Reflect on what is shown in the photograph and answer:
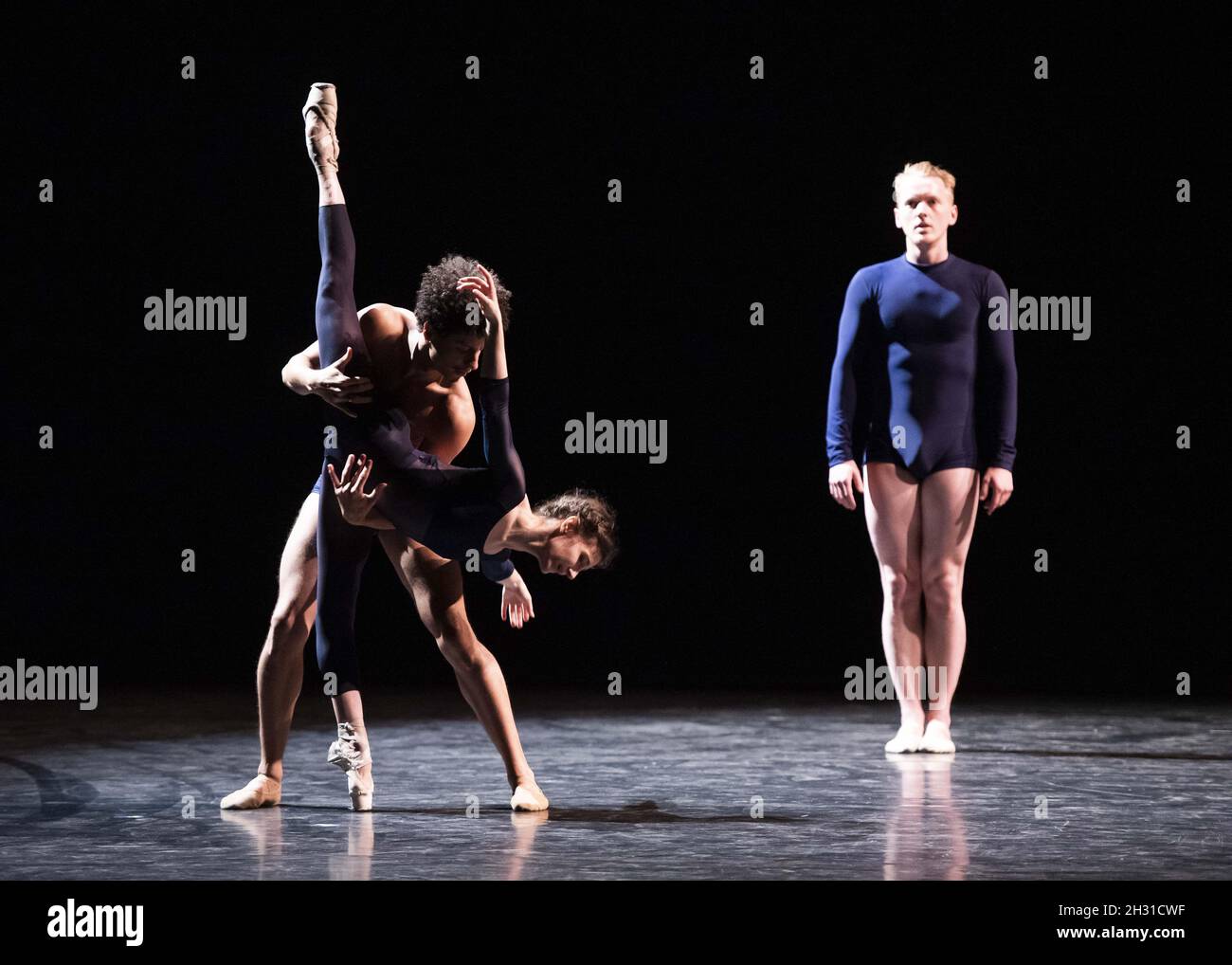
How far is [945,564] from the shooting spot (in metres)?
4.72

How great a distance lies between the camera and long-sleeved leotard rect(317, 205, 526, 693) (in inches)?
128

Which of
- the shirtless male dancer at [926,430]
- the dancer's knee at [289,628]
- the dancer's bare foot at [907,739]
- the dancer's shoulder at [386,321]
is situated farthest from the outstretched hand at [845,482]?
the dancer's knee at [289,628]

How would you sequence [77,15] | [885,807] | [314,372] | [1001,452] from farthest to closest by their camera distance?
[77,15] → [1001,452] → [885,807] → [314,372]

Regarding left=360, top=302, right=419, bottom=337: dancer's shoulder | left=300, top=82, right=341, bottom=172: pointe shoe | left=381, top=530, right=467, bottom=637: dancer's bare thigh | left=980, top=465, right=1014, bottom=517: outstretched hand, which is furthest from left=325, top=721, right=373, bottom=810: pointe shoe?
left=980, top=465, right=1014, bottom=517: outstretched hand

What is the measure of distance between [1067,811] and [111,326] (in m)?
4.24

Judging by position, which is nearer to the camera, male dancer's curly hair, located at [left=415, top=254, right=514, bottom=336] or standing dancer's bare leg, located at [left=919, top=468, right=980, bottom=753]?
male dancer's curly hair, located at [left=415, top=254, right=514, bottom=336]

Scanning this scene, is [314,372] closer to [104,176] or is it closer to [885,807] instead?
[885,807]

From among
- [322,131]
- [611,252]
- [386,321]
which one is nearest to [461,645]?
[386,321]

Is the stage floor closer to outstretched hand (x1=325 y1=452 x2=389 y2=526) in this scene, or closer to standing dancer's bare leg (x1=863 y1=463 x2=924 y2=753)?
standing dancer's bare leg (x1=863 y1=463 x2=924 y2=753)

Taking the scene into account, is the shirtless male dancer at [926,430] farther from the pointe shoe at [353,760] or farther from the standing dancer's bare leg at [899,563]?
the pointe shoe at [353,760]

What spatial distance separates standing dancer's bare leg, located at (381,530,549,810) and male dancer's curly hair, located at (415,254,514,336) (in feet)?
1.39

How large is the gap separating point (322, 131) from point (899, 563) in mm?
2011
